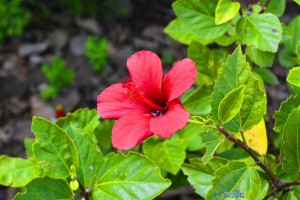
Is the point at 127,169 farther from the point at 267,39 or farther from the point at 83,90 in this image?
the point at 83,90

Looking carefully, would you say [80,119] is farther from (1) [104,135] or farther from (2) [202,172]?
(2) [202,172]

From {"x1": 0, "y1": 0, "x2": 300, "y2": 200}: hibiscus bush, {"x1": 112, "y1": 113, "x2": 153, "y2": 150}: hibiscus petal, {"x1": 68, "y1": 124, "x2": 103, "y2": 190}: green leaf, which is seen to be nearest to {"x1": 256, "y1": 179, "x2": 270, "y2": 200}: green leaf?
{"x1": 0, "y1": 0, "x2": 300, "y2": 200}: hibiscus bush

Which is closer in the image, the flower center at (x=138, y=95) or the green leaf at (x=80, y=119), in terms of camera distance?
the flower center at (x=138, y=95)

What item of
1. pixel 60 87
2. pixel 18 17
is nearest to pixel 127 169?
pixel 60 87

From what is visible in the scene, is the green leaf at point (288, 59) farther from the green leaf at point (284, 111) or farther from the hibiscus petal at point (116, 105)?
the hibiscus petal at point (116, 105)

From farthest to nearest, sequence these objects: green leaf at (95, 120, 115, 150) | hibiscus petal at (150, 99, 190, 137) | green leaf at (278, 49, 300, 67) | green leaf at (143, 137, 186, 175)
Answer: green leaf at (278, 49, 300, 67), green leaf at (95, 120, 115, 150), green leaf at (143, 137, 186, 175), hibiscus petal at (150, 99, 190, 137)

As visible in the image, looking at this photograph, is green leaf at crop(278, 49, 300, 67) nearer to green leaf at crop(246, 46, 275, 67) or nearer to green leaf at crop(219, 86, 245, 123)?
green leaf at crop(246, 46, 275, 67)

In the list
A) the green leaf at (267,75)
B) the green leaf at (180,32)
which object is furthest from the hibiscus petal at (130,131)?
the green leaf at (267,75)

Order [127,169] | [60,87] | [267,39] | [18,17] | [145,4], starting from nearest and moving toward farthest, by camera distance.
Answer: [127,169]
[267,39]
[60,87]
[18,17]
[145,4]
